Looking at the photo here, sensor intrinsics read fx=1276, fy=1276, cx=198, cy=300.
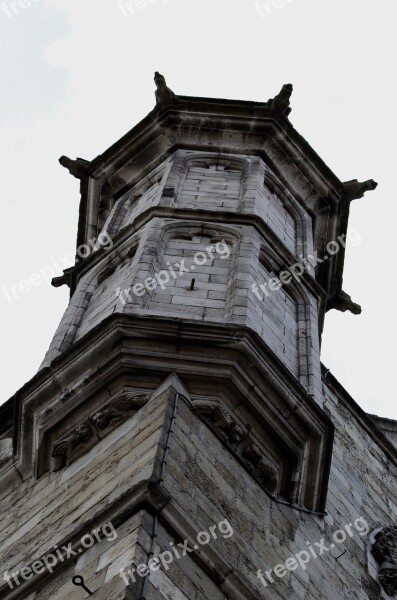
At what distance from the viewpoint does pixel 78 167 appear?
1800cm

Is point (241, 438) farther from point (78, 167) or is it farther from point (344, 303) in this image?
point (78, 167)

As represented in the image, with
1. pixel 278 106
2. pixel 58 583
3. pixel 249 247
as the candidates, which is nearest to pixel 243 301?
pixel 249 247

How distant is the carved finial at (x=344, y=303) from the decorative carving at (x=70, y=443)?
7.80m

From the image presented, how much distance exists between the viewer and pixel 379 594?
11.8 m

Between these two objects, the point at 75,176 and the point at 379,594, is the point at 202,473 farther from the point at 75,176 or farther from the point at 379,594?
the point at 75,176

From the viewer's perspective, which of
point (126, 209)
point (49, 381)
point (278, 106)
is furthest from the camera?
point (278, 106)

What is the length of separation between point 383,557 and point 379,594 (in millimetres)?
687

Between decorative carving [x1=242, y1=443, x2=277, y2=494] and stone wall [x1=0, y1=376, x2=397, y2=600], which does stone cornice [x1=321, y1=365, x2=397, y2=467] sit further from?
decorative carving [x1=242, y1=443, x2=277, y2=494]

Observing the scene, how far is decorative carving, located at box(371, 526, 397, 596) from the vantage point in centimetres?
1204

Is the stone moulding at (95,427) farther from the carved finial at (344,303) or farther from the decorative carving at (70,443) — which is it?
the carved finial at (344,303)

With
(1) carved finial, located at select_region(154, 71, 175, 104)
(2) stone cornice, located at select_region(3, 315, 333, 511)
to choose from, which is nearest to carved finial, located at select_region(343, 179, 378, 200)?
(1) carved finial, located at select_region(154, 71, 175, 104)

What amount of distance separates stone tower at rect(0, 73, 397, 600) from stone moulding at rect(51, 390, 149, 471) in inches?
0.6

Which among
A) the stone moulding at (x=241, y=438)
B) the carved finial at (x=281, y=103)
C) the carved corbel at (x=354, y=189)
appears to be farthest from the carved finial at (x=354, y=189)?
the stone moulding at (x=241, y=438)

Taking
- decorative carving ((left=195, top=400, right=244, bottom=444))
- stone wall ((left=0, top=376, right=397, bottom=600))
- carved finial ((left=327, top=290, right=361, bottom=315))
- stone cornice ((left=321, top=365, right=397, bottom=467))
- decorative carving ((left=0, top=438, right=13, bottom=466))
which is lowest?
stone wall ((left=0, top=376, right=397, bottom=600))
